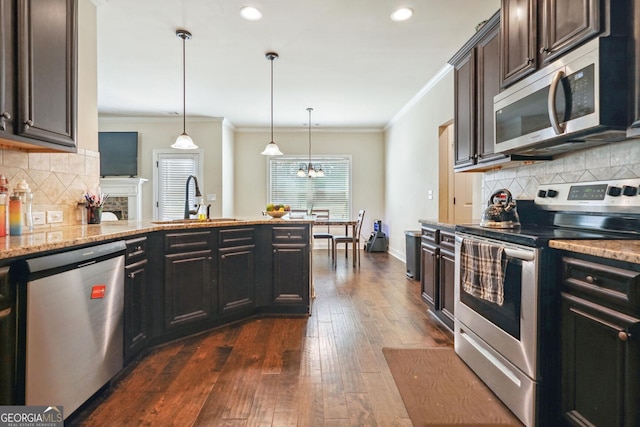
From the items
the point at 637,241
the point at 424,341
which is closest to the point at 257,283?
the point at 424,341

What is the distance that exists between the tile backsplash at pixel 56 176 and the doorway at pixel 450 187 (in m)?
3.97

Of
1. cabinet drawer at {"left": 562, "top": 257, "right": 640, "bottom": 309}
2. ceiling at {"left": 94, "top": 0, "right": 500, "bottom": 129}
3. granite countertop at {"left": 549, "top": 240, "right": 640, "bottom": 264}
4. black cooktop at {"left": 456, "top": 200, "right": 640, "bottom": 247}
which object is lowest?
cabinet drawer at {"left": 562, "top": 257, "right": 640, "bottom": 309}

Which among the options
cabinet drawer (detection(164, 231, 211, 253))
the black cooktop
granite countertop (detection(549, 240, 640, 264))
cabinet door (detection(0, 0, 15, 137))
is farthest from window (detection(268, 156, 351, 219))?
granite countertop (detection(549, 240, 640, 264))

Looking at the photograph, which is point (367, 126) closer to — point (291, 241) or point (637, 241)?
point (291, 241)

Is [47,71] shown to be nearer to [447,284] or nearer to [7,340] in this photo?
[7,340]

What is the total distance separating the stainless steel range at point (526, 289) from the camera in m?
1.56

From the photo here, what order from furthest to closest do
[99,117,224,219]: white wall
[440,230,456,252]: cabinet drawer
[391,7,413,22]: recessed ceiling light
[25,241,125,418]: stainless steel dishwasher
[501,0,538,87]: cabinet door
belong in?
[99,117,224,219]: white wall, [391,7,413,22]: recessed ceiling light, [440,230,456,252]: cabinet drawer, [501,0,538,87]: cabinet door, [25,241,125,418]: stainless steel dishwasher

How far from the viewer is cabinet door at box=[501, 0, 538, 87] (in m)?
2.04

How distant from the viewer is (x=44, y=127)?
6.30 ft

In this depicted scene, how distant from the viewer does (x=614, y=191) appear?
5.93 ft

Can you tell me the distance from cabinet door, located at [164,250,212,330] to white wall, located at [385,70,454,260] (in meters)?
3.08

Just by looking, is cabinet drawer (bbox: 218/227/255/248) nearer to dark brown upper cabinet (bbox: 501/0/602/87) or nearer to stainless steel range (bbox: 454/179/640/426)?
stainless steel range (bbox: 454/179/640/426)

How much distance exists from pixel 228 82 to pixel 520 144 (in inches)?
157

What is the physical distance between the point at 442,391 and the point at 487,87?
225cm
